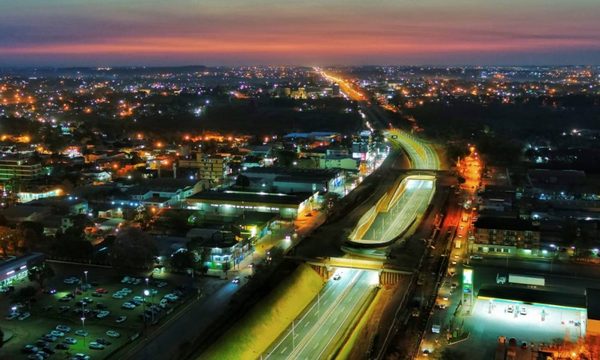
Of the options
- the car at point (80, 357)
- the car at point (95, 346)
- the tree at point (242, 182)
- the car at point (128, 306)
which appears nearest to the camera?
the car at point (80, 357)

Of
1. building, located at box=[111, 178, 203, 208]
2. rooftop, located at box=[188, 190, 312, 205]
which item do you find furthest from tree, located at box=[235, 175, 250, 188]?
building, located at box=[111, 178, 203, 208]

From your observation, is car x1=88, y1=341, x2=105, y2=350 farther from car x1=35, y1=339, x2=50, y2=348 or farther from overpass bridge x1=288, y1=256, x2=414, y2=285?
overpass bridge x1=288, y1=256, x2=414, y2=285

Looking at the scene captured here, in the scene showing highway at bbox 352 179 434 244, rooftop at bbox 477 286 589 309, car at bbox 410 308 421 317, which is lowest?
highway at bbox 352 179 434 244

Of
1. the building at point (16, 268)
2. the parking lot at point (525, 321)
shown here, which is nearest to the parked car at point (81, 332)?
the building at point (16, 268)

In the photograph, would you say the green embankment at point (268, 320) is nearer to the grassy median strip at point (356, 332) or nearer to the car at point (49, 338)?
the grassy median strip at point (356, 332)

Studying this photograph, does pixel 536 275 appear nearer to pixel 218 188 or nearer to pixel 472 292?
pixel 472 292
